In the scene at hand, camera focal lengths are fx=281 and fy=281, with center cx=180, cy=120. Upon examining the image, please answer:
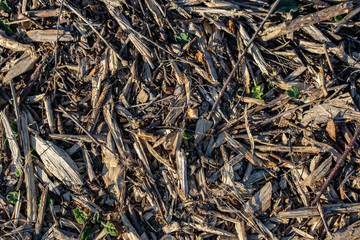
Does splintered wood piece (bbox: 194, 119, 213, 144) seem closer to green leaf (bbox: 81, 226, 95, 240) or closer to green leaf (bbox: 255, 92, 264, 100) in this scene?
green leaf (bbox: 255, 92, 264, 100)

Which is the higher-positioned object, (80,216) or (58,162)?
(58,162)

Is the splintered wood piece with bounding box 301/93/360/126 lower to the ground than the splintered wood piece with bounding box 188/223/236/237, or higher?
higher

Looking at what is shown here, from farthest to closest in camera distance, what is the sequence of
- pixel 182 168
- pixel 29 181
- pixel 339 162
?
pixel 29 181 < pixel 182 168 < pixel 339 162

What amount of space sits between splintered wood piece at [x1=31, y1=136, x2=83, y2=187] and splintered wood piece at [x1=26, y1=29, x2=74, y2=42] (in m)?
0.87

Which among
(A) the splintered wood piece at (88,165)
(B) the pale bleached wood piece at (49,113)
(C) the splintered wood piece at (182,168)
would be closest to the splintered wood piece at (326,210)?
(C) the splintered wood piece at (182,168)

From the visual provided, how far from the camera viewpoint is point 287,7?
237cm

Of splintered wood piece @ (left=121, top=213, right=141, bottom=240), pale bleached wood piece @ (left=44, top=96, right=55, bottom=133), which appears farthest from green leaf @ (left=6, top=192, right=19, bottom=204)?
splintered wood piece @ (left=121, top=213, right=141, bottom=240)

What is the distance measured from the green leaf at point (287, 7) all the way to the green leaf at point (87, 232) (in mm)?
2438

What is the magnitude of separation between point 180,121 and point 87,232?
1.23m

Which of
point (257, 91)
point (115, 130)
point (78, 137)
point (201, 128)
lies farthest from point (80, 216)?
point (257, 91)

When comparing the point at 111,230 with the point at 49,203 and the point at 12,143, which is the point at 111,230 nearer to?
the point at 49,203

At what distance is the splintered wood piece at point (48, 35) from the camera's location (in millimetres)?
2457

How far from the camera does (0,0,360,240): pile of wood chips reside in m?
2.38

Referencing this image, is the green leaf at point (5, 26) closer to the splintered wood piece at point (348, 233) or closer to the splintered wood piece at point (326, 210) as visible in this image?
the splintered wood piece at point (326, 210)
